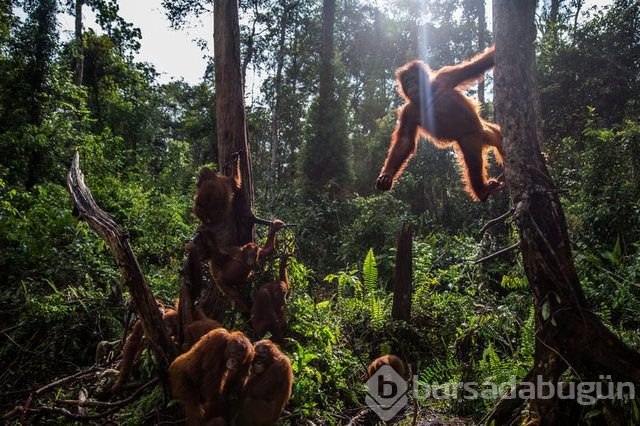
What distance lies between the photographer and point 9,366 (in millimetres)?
4477

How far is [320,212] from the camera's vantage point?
12656 millimetres

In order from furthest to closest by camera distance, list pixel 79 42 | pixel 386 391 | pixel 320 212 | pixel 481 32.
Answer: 1. pixel 481 32
2. pixel 79 42
3. pixel 320 212
4. pixel 386 391

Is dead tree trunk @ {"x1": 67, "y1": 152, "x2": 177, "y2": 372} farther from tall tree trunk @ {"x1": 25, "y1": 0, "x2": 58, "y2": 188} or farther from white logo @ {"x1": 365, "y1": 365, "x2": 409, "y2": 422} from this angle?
tall tree trunk @ {"x1": 25, "y1": 0, "x2": 58, "y2": 188}

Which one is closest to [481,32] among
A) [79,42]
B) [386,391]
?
[79,42]

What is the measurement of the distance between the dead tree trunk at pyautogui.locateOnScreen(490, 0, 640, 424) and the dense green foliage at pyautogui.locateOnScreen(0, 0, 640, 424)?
3.31ft

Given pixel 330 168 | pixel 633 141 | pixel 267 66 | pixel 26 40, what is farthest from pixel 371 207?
pixel 267 66

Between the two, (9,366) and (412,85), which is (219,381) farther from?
(412,85)

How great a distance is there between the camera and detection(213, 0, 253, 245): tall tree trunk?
4684 mm

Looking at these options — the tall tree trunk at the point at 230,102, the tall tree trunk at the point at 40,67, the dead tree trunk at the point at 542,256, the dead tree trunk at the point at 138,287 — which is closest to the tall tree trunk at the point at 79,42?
the tall tree trunk at the point at 40,67

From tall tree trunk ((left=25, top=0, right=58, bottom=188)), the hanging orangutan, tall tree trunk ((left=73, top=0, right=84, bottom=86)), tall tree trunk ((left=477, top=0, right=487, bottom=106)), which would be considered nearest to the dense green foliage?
tall tree trunk ((left=25, top=0, right=58, bottom=188))

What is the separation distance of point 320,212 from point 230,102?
320 inches

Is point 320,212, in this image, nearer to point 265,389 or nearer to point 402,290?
point 402,290

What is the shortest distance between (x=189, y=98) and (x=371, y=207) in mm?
19217

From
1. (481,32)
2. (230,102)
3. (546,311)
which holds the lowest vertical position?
(546,311)
